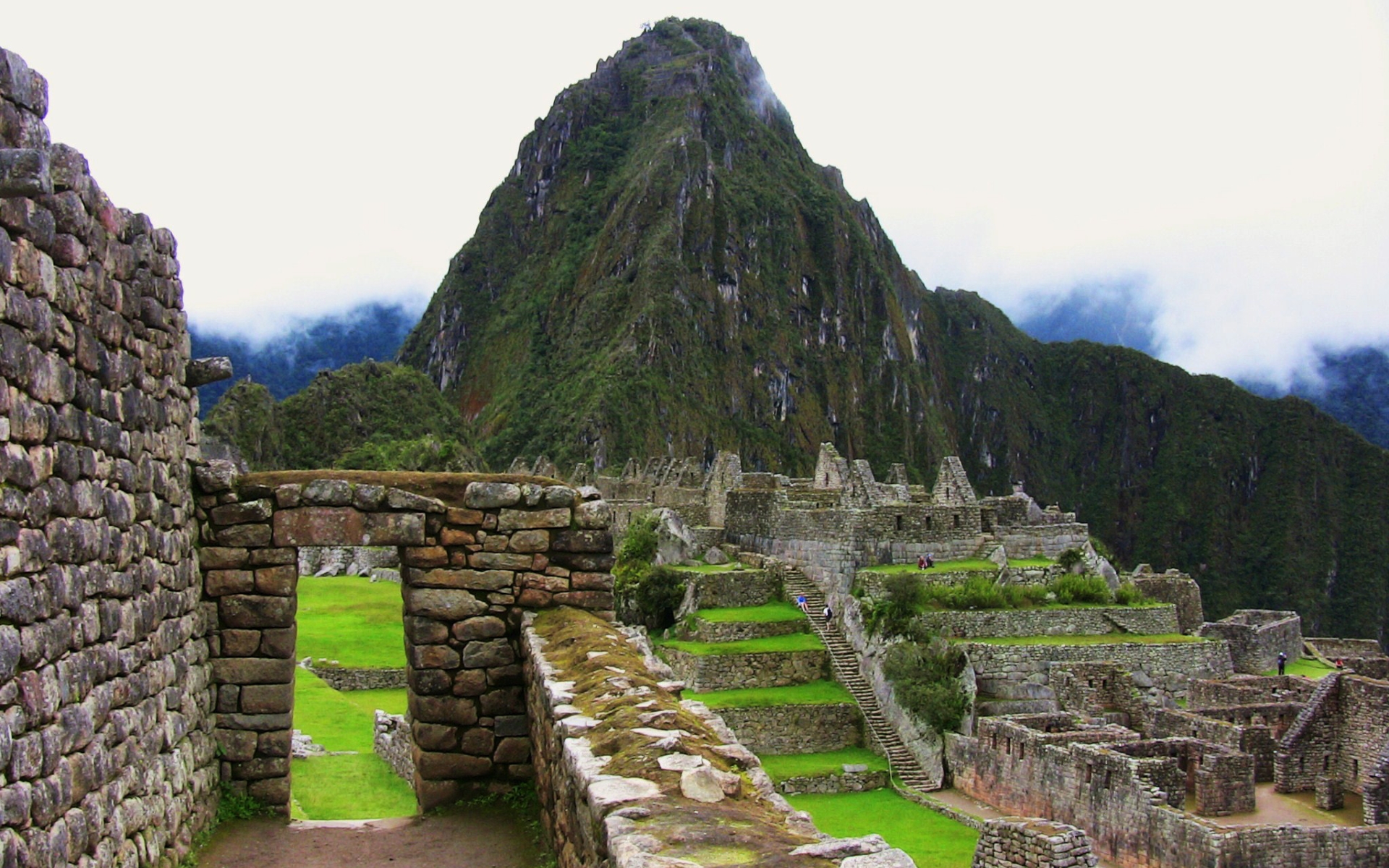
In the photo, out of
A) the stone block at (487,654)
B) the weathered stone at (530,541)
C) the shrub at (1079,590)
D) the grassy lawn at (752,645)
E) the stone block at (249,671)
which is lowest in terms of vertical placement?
the grassy lawn at (752,645)

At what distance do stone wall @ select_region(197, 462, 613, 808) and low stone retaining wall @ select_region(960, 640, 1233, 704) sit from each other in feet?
58.6

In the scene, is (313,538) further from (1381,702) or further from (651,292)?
(651,292)

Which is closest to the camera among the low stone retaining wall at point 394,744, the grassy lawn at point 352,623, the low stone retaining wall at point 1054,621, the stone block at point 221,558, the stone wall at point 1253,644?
the stone block at point 221,558

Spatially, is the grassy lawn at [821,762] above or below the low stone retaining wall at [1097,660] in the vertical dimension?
below

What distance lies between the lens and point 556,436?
153000 mm

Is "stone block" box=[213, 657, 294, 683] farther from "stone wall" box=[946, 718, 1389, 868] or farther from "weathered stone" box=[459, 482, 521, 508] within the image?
"stone wall" box=[946, 718, 1389, 868]

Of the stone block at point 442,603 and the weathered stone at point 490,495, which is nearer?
the stone block at point 442,603

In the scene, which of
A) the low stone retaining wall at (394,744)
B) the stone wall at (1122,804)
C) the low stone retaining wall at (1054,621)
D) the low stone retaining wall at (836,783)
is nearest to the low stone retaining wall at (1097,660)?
the low stone retaining wall at (1054,621)

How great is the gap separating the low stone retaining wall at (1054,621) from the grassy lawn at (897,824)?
4.34 metres

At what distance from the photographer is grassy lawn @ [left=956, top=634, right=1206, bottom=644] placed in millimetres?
25578

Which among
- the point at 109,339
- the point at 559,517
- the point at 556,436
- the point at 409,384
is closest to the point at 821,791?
the point at 559,517

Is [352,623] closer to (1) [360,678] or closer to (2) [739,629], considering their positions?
(1) [360,678]

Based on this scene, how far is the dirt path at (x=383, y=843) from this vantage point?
7023 millimetres

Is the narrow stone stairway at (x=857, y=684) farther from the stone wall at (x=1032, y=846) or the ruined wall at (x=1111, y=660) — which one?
the stone wall at (x=1032, y=846)
